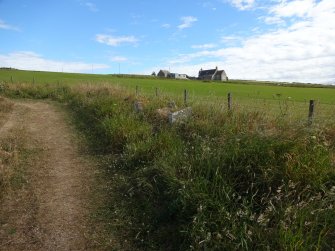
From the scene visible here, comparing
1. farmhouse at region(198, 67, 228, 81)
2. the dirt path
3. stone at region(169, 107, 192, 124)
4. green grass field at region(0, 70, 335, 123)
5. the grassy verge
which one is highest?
farmhouse at region(198, 67, 228, 81)

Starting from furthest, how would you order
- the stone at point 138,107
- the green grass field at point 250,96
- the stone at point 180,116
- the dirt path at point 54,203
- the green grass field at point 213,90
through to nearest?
the green grass field at point 213,90 < the stone at point 138,107 < the stone at point 180,116 < the green grass field at point 250,96 < the dirt path at point 54,203

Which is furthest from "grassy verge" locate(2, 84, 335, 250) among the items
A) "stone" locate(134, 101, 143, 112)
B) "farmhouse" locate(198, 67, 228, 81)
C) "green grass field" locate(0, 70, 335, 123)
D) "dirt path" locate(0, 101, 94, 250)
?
"farmhouse" locate(198, 67, 228, 81)

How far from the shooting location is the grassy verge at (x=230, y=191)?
13.2ft

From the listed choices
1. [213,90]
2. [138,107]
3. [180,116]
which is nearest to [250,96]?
[138,107]

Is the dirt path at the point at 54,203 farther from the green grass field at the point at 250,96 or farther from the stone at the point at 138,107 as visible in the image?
the green grass field at the point at 250,96

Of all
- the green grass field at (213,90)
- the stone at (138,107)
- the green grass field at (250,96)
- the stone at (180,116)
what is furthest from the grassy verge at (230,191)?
the green grass field at (213,90)

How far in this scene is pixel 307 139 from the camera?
5.32m

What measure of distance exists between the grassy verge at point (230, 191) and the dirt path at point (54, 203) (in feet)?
1.48

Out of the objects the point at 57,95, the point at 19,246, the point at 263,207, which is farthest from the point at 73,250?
the point at 57,95

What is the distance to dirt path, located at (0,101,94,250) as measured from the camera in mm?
4664

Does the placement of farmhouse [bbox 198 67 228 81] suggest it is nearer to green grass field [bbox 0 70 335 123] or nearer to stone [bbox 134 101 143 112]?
green grass field [bbox 0 70 335 123]

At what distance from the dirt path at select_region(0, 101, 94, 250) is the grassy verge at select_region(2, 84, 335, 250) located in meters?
0.45

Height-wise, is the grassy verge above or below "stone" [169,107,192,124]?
below

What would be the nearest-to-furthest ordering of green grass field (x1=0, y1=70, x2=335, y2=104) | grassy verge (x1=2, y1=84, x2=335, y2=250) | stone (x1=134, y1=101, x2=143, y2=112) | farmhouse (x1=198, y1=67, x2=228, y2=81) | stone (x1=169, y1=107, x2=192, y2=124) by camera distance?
grassy verge (x1=2, y1=84, x2=335, y2=250) → stone (x1=169, y1=107, x2=192, y2=124) → stone (x1=134, y1=101, x2=143, y2=112) → green grass field (x1=0, y1=70, x2=335, y2=104) → farmhouse (x1=198, y1=67, x2=228, y2=81)
